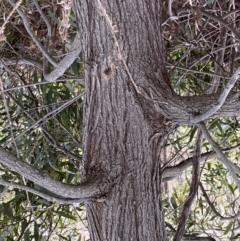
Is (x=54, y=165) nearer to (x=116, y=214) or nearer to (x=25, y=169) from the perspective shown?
(x=116, y=214)

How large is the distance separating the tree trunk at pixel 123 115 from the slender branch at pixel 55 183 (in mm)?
26

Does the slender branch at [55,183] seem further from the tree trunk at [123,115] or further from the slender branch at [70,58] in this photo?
the slender branch at [70,58]

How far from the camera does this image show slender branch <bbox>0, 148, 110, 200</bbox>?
0.59 m

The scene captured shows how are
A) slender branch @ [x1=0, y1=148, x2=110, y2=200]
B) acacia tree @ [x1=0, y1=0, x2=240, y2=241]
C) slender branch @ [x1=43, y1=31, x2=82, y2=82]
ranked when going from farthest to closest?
1. slender branch @ [x1=43, y1=31, x2=82, y2=82]
2. acacia tree @ [x1=0, y1=0, x2=240, y2=241]
3. slender branch @ [x1=0, y1=148, x2=110, y2=200]

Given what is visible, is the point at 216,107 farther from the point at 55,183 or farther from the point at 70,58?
the point at 70,58

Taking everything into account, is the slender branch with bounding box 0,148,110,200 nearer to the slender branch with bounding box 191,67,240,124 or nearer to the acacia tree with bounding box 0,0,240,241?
the acacia tree with bounding box 0,0,240,241

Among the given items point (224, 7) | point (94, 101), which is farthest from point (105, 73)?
point (224, 7)

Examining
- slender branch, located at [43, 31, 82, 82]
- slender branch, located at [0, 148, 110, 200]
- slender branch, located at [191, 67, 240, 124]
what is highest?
slender branch, located at [43, 31, 82, 82]

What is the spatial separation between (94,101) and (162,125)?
14 centimetres

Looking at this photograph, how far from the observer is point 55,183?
2.11ft

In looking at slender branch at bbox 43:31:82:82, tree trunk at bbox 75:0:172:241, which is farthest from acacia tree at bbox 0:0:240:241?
slender branch at bbox 43:31:82:82

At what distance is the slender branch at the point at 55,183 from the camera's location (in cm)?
59

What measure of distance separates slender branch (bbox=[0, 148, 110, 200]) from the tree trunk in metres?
0.03

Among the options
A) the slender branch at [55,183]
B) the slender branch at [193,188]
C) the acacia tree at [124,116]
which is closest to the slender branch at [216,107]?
the acacia tree at [124,116]
